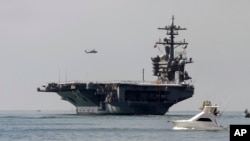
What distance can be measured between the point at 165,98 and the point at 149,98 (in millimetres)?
2527

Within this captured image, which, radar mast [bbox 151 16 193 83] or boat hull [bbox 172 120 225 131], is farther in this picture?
radar mast [bbox 151 16 193 83]

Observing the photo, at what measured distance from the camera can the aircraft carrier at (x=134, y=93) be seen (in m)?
116

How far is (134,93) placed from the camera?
11625 cm

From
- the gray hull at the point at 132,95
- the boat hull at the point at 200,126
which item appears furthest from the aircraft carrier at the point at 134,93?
the boat hull at the point at 200,126

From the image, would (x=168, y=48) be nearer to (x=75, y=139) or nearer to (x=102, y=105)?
(x=102, y=105)

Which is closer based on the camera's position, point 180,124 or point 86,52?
point 180,124

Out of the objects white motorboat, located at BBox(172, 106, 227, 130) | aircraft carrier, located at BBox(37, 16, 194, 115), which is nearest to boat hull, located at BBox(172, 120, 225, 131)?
white motorboat, located at BBox(172, 106, 227, 130)

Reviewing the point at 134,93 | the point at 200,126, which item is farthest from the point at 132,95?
the point at 200,126

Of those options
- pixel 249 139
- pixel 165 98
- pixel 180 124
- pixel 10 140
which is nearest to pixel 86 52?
pixel 165 98

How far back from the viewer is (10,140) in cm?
5097

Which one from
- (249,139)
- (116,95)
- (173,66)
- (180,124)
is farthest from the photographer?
(173,66)

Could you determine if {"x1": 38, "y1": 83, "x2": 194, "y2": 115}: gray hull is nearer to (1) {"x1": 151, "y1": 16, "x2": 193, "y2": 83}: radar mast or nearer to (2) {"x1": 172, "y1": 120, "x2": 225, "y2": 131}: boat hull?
(1) {"x1": 151, "y1": 16, "x2": 193, "y2": 83}: radar mast

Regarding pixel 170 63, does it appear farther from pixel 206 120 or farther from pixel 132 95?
pixel 206 120

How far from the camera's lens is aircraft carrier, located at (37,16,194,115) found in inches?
4552
